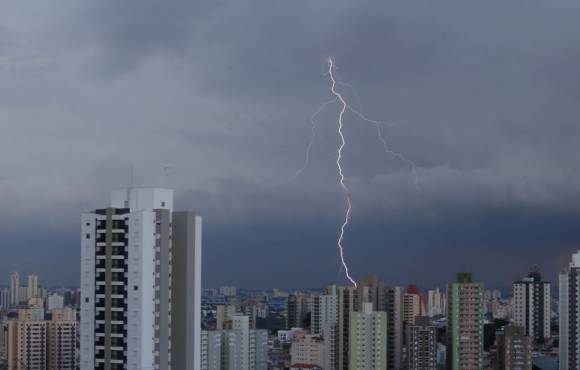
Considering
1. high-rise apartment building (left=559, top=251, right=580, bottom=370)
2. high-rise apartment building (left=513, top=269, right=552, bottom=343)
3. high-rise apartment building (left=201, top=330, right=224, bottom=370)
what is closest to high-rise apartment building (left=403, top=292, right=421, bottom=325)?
high-rise apartment building (left=513, top=269, right=552, bottom=343)

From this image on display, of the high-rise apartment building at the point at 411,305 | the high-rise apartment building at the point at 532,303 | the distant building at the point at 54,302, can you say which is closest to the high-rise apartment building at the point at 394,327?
the high-rise apartment building at the point at 411,305

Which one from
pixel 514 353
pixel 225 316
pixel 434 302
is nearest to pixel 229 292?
pixel 225 316

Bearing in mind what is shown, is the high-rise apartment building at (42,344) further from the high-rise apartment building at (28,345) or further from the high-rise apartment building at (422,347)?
the high-rise apartment building at (422,347)

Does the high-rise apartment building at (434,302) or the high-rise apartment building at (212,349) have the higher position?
the high-rise apartment building at (434,302)

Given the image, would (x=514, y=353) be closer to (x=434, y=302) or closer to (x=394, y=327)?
(x=394, y=327)

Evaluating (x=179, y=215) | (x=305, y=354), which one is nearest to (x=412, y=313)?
(x=305, y=354)

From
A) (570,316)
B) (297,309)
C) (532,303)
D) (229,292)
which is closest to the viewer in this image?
(570,316)

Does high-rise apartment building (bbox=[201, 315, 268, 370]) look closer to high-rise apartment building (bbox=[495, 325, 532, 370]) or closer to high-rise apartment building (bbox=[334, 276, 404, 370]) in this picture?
high-rise apartment building (bbox=[334, 276, 404, 370])
